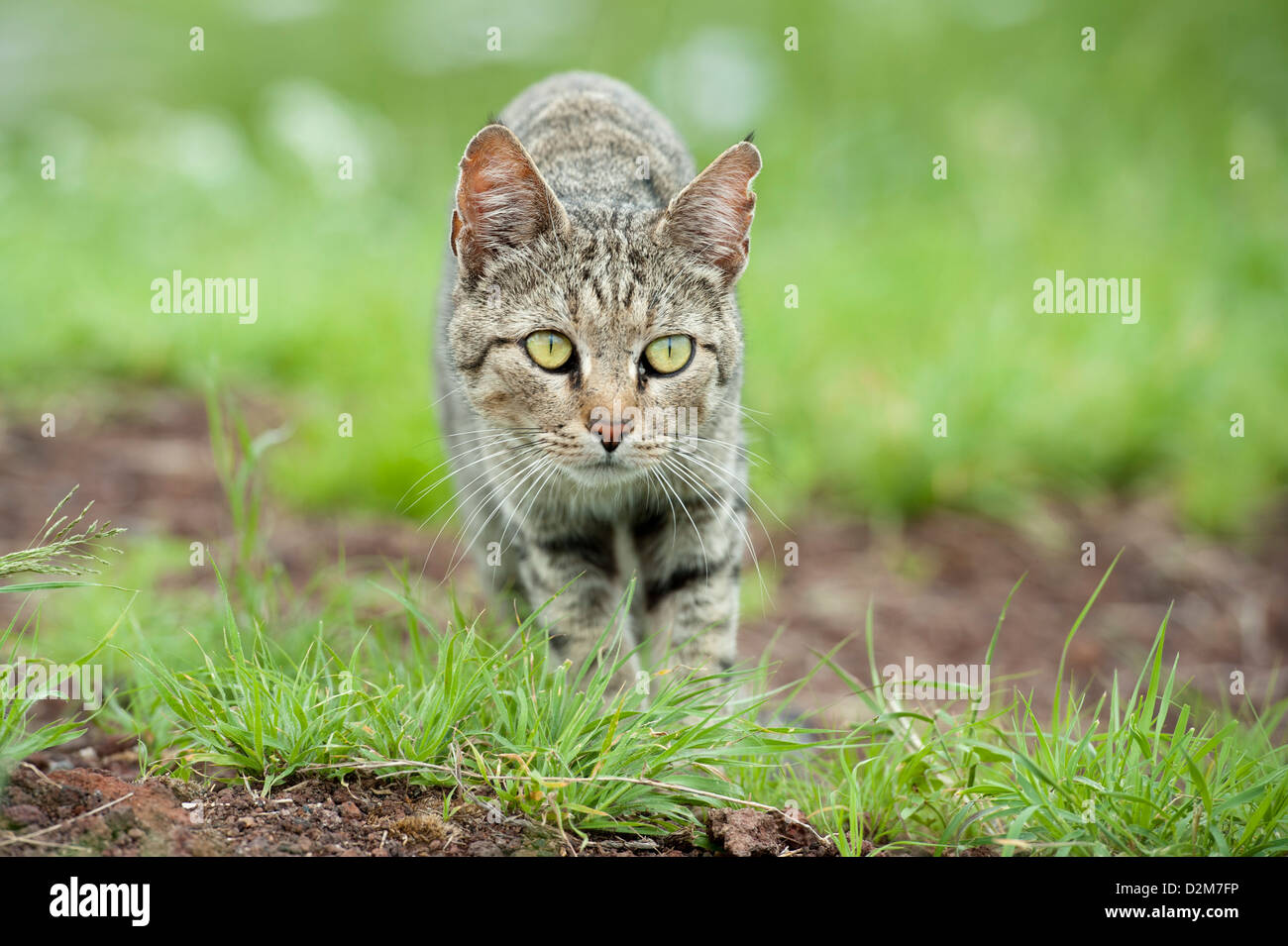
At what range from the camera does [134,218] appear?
24.6 feet

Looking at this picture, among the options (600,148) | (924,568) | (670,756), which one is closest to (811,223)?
(924,568)

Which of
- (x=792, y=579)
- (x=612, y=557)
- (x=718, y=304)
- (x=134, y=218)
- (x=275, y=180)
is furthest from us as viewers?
(x=275, y=180)

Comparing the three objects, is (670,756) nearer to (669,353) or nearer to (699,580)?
(699,580)

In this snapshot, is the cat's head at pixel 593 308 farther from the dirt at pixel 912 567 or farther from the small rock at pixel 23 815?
the small rock at pixel 23 815

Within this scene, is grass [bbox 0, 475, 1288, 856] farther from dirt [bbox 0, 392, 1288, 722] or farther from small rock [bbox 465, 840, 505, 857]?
dirt [bbox 0, 392, 1288, 722]

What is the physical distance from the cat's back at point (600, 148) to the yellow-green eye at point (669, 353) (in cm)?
43

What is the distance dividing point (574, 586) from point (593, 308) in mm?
777

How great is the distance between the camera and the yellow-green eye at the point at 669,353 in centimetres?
287

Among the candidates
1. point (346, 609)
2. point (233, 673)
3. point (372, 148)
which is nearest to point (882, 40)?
point (372, 148)

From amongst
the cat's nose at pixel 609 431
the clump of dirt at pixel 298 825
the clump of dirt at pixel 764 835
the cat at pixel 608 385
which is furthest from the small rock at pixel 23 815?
the cat's nose at pixel 609 431

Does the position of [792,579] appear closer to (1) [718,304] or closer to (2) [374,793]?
(1) [718,304]

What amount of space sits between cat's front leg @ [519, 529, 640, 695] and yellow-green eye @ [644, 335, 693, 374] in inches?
22.6

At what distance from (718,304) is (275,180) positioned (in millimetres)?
6333

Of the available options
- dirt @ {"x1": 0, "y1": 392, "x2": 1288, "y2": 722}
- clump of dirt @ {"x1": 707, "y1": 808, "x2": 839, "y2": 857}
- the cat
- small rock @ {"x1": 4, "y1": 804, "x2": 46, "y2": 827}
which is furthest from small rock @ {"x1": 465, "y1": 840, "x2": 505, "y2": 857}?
dirt @ {"x1": 0, "y1": 392, "x2": 1288, "y2": 722}
